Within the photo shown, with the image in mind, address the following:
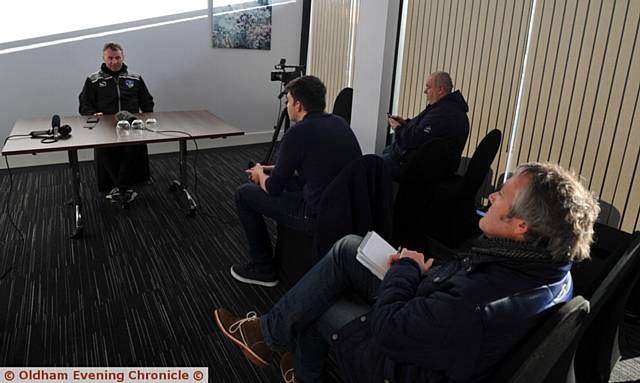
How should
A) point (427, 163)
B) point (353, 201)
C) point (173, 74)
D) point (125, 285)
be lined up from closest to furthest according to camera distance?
1. point (353, 201)
2. point (125, 285)
3. point (427, 163)
4. point (173, 74)

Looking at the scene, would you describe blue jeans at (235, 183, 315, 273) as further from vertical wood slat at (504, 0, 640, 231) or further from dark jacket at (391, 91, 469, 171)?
vertical wood slat at (504, 0, 640, 231)

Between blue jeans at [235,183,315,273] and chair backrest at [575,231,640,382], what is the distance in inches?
52.2

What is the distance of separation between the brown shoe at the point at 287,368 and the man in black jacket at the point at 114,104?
7.66 feet

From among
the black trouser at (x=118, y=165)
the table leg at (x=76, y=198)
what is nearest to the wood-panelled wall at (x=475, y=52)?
the black trouser at (x=118, y=165)

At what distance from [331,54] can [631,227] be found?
12.3 ft

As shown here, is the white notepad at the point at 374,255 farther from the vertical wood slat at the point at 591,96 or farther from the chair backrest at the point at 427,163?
the vertical wood slat at the point at 591,96

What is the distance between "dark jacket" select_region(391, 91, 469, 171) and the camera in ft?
10.1

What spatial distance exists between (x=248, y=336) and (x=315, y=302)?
44cm

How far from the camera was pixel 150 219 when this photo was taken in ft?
11.4

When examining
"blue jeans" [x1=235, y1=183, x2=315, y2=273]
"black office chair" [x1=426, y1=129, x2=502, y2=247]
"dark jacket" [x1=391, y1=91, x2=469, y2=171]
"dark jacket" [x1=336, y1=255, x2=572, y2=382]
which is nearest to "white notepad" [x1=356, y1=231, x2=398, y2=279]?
"dark jacket" [x1=336, y1=255, x2=572, y2=382]

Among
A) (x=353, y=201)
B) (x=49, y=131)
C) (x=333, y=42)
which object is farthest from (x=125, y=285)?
(x=333, y=42)

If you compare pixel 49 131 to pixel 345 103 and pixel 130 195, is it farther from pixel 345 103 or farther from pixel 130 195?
pixel 345 103

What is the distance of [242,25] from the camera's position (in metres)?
5.38

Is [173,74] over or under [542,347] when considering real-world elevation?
over
